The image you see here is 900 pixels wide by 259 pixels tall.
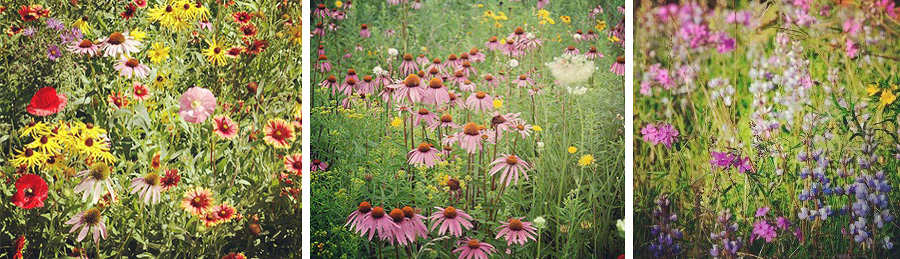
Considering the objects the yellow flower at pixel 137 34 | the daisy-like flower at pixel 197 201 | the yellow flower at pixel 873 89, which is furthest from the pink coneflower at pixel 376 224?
the yellow flower at pixel 873 89

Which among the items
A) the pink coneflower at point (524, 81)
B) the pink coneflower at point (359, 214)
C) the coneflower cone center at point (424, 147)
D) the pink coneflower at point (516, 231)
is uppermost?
the pink coneflower at point (524, 81)

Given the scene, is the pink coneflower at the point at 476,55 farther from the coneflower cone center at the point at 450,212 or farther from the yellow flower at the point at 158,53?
the yellow flower at the point at 158,53

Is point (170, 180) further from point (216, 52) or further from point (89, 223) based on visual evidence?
point (216, 52)

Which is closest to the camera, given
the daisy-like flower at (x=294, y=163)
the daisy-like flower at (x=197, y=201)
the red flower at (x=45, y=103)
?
the red flower at (x=45, y=103)

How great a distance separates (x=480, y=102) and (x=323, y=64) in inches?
19.4

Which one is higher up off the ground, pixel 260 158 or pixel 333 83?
pixel 333 83

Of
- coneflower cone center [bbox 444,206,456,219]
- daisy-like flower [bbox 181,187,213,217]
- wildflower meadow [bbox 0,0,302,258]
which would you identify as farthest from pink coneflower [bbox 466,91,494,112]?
daisy-like flower [bbox 181,187,213,217]

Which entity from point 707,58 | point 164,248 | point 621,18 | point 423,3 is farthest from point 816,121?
point 164,248

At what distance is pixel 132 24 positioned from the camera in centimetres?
214

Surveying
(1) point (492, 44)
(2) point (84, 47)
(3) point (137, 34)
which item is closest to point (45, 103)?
(2) point (84, 47)

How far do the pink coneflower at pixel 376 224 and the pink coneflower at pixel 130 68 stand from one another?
75cm

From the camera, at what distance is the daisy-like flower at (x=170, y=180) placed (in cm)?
214

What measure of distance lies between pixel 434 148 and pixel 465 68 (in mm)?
262

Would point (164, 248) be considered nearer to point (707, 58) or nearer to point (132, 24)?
point (132, 24)
